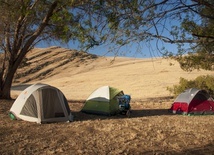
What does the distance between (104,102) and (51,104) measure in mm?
3213

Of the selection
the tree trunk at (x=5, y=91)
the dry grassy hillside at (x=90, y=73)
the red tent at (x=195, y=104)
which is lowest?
the red tent at (x=195, y=104)

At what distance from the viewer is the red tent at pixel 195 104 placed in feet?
48.4

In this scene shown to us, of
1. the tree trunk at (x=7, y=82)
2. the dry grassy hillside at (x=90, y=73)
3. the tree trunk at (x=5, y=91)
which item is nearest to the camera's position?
the tree trunk at (x=7, y=82)

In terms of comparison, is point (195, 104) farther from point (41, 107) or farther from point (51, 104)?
point (41, 107)

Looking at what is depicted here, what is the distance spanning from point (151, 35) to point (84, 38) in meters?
1.87

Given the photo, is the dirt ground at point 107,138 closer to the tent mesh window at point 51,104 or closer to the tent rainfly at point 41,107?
the tent rainfly at point 41,107

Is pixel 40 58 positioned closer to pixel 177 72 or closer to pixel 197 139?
pixel 177 72

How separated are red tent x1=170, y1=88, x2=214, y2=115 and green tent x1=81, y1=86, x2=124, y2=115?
3466 millimetres

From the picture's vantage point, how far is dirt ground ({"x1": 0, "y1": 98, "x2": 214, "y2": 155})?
7.18 m

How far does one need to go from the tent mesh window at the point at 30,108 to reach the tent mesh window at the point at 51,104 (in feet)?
1.19

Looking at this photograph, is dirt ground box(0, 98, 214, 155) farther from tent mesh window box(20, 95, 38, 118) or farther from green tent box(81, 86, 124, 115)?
green tent box(81, 86, 124, 115)

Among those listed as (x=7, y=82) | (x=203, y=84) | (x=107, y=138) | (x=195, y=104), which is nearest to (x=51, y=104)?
Answer: (x=107, y=138)

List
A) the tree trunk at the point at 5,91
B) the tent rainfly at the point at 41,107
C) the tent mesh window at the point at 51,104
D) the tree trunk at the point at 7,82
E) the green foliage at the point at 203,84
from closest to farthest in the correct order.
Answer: the tent rainfly at the point at 41,107 < the tent mesh window at the point at 51,104 < the tree trunk at the point at 7,82 < the tree trunk at the point at 5,91 < the green foliage at the point at 203,84

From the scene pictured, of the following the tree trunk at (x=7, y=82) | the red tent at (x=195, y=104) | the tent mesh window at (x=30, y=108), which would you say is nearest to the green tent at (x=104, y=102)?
the red tent at (x=195, y=104)
